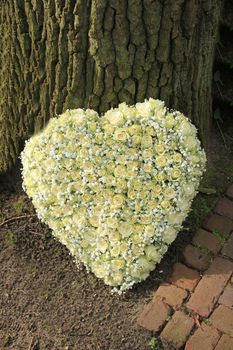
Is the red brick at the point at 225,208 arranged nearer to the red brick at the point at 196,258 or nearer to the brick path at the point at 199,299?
the brick path at the point at 199,299

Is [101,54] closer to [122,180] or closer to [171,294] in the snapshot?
[122,180]

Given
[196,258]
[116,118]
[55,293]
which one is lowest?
[55,293]

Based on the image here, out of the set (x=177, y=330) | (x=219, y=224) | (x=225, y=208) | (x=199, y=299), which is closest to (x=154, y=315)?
(x=177, y=330)

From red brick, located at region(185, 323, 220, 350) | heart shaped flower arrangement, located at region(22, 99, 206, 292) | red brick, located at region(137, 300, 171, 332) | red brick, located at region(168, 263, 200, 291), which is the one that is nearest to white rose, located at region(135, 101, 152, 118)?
heart shaped flower arrangement, located at region(22, 99, 206, 292)

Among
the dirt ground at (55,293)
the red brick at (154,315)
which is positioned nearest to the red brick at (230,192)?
the dirt ground at (55,293)

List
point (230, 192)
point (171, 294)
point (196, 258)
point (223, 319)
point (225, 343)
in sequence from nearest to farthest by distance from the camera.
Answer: point (225, 343) → point (223, 319) → point (171, 294) → point (196, 258) → point (230, 192)

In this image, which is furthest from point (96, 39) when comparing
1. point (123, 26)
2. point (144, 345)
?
point (144, 345)

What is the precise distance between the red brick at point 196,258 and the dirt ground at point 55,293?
57 mm

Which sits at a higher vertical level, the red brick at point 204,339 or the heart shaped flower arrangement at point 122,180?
the heart shaped flower arrangement at point 122,180

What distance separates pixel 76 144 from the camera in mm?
3518

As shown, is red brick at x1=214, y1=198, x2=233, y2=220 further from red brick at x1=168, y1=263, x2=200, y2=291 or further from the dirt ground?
red brick at x1=168, y1=263, x2=200, y2=291

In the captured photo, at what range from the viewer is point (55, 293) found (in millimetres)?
3701

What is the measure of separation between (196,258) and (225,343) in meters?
0.58

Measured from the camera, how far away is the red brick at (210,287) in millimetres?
3543
